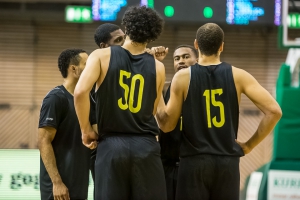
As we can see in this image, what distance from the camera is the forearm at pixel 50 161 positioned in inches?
198

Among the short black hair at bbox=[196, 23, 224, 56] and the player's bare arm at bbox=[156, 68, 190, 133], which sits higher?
the short black hair at bbox=[196, 23, 224, 56]

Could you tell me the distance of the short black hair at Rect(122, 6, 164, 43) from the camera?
4426 mm

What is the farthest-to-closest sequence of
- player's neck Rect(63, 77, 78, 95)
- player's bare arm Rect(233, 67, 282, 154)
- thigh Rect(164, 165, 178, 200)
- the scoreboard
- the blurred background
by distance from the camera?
the blurred background → the scoreboard → thigh Rect(164, 165, 178, 200) → player's neck Rect(63, 77, 78, 95) → player's bare arm Rect(233, 67, 282, 154)

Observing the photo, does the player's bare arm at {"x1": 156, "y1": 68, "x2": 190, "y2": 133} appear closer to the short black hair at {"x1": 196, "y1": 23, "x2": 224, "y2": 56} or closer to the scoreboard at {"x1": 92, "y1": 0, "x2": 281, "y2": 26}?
the short black hair at {"x1": 196, "y1": 23, "x2": 224, "y2": 56}

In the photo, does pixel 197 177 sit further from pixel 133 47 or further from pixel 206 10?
pixel 206 10

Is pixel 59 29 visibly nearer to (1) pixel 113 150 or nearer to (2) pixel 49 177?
(2) pixel 49 177

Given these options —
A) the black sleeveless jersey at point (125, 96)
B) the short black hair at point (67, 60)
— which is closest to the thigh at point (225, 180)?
the black sleeveless jersey at point (125, 96)

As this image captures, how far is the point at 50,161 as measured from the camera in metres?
5.06

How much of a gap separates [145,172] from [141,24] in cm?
120

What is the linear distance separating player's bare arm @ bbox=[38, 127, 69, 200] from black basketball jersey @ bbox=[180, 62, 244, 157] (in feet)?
3.90

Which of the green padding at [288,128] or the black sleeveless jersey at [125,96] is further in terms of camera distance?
the green padding at [288,128]

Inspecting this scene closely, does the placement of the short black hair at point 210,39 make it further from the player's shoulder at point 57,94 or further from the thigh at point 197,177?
the player's shoulder at point 57,94

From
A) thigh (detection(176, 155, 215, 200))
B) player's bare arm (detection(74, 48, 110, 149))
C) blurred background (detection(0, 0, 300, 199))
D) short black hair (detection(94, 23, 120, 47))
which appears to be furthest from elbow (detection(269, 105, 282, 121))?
blurred background (detection(0, 0, 300, 199))

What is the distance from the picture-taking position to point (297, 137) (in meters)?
5.09
